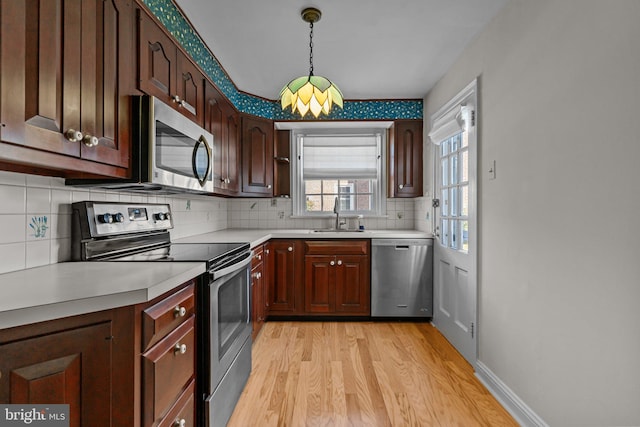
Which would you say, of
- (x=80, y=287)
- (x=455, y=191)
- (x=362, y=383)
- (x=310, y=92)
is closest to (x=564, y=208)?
(x=455, y=191)

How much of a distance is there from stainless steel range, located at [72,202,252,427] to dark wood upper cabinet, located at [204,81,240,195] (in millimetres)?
671

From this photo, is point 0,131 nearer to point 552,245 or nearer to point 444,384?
point 552,245

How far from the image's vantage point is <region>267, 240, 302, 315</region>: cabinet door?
10.4 feet

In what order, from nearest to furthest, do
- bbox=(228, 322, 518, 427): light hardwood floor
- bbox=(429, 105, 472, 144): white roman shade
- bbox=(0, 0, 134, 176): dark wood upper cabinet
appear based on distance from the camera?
bbox=(0, 0, 134, 176): dark wood upper cabinet, bbox=(228, 322, 518, 427): light hardwood floor, bbox=(429, 105, 472, 144): white roman shade

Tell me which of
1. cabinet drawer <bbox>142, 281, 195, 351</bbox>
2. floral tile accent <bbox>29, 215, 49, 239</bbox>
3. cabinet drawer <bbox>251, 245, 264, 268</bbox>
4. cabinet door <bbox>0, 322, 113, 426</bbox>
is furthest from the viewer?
cabinet drawer <bbox>251, 245, 264, 268</bbox>

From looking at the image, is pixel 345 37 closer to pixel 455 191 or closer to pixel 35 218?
pixel 455 191

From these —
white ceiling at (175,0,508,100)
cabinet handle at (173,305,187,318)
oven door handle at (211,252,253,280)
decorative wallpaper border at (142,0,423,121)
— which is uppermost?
white ceiling at (175,0,508,100)

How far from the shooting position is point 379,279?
10.4ft

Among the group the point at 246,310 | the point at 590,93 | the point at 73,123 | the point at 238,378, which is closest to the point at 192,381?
the point at 238,378

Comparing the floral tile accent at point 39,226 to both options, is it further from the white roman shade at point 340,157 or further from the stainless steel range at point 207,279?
the white roman shade at point 340,157

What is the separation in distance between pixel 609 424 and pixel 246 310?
71.2 inches

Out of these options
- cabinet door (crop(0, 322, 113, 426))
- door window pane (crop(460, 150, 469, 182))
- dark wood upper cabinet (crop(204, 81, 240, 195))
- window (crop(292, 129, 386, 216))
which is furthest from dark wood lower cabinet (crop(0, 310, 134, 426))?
window (crop(292, 129, 386, 216))

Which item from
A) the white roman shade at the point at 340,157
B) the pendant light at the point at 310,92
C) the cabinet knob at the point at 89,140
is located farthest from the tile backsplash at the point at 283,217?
the cabinet knob at the point at 89,140

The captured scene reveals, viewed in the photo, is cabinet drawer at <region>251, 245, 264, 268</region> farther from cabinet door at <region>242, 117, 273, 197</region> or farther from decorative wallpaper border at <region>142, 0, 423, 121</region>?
decorative wallpaper border at <region>142, 0, 423, 121</region>
